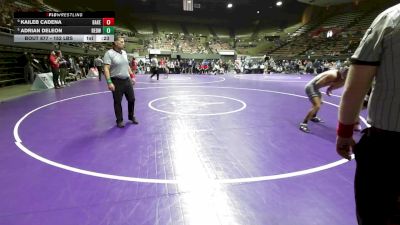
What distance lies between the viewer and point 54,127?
604 centimetres

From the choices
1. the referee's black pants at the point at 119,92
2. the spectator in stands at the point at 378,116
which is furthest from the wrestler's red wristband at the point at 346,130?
the referee's black pants at the point at 119,92

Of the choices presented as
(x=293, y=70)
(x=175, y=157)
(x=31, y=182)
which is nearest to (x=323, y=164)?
(x=175, y=157)

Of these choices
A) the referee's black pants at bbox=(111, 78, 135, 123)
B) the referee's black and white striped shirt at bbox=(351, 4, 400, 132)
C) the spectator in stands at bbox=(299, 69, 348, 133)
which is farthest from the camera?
the referee's black pants at bbox=(111, 78, 135, 123)

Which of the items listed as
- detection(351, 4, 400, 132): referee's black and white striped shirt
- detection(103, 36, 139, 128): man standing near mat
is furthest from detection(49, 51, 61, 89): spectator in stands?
detection(351, 4, 400, 132): referee's black and white striped shirt

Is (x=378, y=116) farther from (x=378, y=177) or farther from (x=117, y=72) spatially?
(x=117, y=72)

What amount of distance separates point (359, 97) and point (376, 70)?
151 millimetres

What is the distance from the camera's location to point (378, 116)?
5.00 feet

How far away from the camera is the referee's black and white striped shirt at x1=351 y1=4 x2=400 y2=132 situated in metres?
1.38
